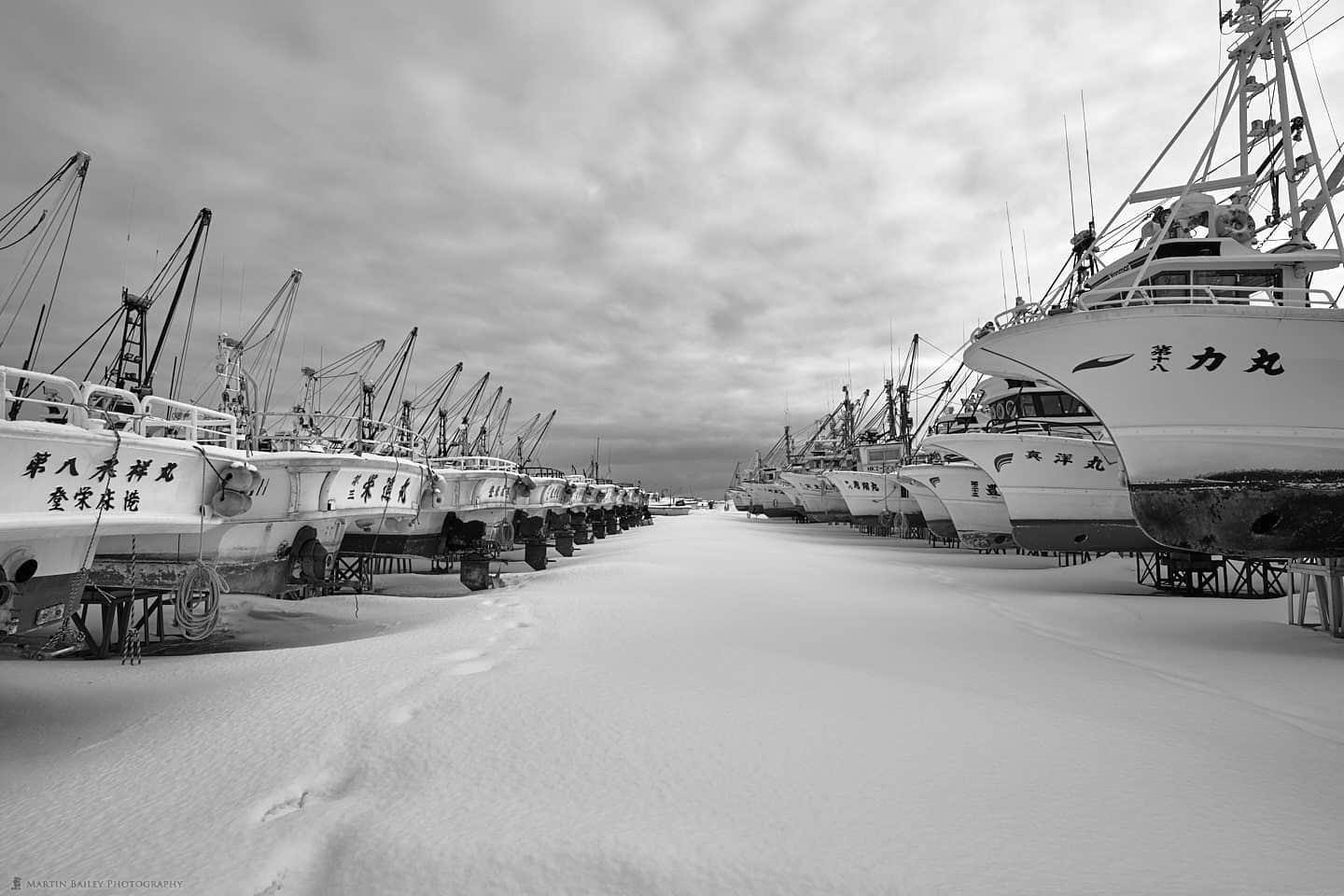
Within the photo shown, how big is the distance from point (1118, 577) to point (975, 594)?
7849mm

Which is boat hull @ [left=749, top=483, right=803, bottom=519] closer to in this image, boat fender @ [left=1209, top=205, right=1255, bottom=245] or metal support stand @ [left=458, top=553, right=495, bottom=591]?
metal support stand @ [left=458, top=553, right=495, bottom=591]

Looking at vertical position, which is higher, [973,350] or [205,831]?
[973,350]

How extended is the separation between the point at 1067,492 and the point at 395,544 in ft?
75.8

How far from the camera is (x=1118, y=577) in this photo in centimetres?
2084

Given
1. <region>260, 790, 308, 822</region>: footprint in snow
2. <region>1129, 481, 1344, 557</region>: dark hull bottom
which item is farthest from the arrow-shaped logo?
<region>260, 790, 308, 822</region>: footprint in snow

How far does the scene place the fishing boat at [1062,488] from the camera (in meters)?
21.4

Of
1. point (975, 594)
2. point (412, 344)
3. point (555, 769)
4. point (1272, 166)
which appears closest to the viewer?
point (555, 769)

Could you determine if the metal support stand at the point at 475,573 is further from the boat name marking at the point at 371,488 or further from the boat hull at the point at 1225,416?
the boat hull at the point at 1225,416

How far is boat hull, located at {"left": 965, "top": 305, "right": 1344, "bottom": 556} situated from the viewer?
11.1m

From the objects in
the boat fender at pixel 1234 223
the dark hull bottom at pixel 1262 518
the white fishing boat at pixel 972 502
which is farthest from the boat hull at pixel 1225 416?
the white fishing boat at pixel 972 502

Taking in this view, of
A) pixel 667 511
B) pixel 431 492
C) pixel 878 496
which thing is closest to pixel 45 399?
pixel 431 492

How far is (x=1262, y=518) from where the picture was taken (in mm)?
11273

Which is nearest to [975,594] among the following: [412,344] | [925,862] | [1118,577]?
[1118,577]

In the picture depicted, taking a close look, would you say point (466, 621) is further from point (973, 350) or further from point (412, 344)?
point (412, 344)
